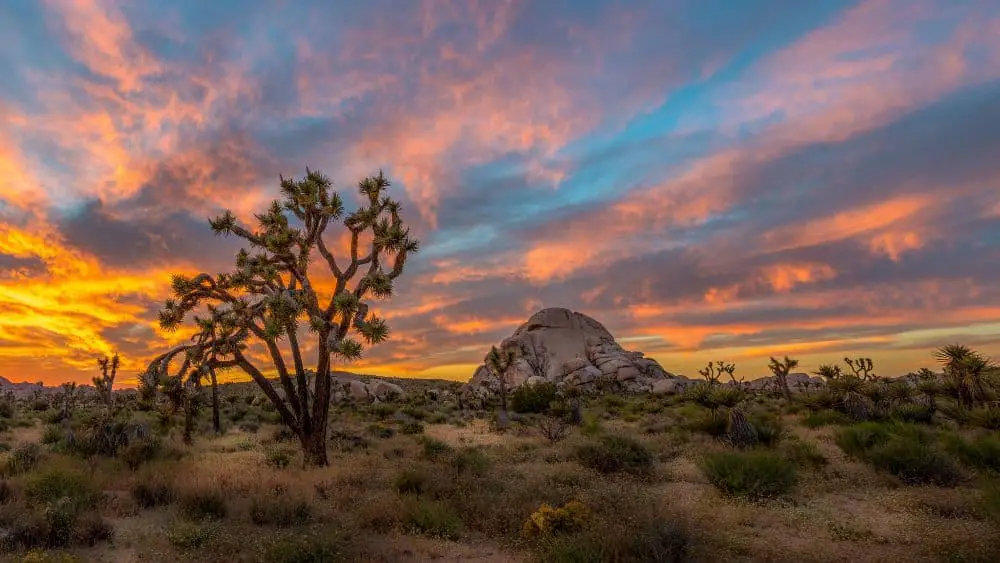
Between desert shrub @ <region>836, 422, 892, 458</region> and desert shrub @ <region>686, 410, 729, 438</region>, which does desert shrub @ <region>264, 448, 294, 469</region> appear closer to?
desert shrub @ <region>686, 410, 729, 438</region>

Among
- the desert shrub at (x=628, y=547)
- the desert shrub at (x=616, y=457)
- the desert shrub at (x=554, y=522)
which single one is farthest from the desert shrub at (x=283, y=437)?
the desert shrub at (x=628, y=547)

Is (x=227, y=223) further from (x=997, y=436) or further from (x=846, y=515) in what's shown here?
(x=997, y=436)

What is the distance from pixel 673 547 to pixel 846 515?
200 inches

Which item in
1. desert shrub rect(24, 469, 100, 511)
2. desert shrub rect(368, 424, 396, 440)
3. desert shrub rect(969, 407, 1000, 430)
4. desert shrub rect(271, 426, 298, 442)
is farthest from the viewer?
desert shrub rect(368, 424, 396, 440)

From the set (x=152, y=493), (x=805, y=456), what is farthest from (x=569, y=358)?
(x=152, y=493)

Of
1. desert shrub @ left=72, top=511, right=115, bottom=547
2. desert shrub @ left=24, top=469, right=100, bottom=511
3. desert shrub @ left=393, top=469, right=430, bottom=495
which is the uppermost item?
desert shrub @ left=24, top=469, right=100, bottom=511

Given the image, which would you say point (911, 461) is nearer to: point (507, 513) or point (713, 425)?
point (713, 425)

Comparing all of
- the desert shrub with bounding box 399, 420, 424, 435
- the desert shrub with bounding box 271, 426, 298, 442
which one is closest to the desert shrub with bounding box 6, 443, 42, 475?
the desert shrub with bounding box 271, 426, 298, 442

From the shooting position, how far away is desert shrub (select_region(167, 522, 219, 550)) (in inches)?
321

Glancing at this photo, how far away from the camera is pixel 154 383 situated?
571 inches

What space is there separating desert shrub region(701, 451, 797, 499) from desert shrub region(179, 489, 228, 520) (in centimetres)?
1048

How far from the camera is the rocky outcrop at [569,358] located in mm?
73312

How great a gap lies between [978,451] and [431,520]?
13881 mm

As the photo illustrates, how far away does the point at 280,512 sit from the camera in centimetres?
947
